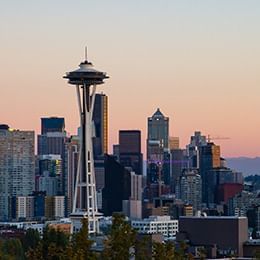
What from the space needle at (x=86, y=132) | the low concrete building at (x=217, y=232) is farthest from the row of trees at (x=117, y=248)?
the space needle at (x=86, y=132)

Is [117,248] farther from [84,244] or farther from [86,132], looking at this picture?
[86,132]

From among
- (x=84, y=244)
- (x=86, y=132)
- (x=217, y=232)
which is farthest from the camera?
(x=86, y=132)

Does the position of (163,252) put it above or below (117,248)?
below

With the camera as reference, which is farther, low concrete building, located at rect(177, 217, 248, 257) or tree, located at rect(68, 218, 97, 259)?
low concrete building, located at rect(177, 217, 248, 257)

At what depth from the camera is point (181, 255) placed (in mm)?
43344

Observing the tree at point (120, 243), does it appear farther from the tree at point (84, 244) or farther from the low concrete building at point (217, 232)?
the low concrete building at point (217, 232)

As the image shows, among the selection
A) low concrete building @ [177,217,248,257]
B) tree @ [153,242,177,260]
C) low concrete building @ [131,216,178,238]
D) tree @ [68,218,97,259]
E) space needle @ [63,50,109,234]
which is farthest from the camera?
low concrete building @ [131,216,178,238]

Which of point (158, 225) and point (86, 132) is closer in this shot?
point (86, 132)

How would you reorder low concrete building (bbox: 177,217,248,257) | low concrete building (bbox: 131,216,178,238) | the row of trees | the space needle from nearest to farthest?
the row of trees
low concrete building (bbox: 177,217,248,257)
the space needle
low concrete building (bbox: 131,216,178,238)

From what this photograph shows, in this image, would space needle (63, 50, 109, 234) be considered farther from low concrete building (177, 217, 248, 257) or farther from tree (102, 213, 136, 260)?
tree (102, 213, 136, 260)

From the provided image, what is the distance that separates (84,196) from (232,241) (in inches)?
1291

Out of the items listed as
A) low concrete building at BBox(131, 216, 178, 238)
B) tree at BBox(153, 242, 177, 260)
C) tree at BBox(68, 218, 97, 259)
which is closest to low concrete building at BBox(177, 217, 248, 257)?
low concrete building at BBox(131, 216, 178, 238)

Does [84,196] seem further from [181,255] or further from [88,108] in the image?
[181,255]

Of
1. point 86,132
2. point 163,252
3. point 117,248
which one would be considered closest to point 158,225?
point 86,132
